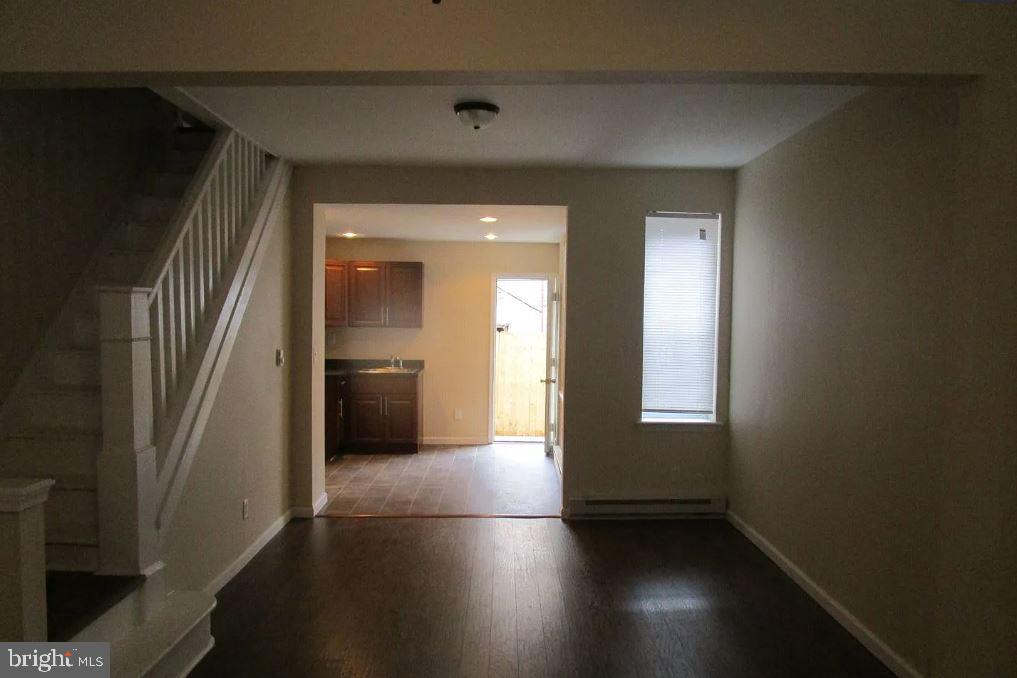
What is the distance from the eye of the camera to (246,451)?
135 inches

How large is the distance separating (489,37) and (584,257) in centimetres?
245

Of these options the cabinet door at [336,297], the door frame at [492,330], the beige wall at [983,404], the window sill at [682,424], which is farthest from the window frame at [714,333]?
the cabinet door at [336,297]

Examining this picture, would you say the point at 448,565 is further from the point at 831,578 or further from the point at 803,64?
the point at 803,64

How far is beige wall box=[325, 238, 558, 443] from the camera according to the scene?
679 cm

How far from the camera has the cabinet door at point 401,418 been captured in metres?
6.27

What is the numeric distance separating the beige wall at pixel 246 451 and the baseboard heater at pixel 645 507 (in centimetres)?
218

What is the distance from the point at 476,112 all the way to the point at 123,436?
217cm

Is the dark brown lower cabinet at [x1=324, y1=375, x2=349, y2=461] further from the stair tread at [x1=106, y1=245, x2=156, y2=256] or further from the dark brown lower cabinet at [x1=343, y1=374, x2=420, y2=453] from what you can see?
the stair tread at [x1=106, y1=245, x2=156, y2=256]

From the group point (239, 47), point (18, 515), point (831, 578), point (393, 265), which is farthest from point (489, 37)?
point (393, 265)

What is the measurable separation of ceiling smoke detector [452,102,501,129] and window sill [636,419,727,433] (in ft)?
8.16

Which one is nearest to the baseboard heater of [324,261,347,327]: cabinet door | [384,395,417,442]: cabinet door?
[384,395,417,442]: cabinet door

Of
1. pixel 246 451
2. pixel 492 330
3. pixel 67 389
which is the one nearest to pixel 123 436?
pixel 67 389

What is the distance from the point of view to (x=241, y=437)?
3357mm

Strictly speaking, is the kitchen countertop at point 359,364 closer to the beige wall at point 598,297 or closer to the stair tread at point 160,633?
the beige wall at point 598,297
